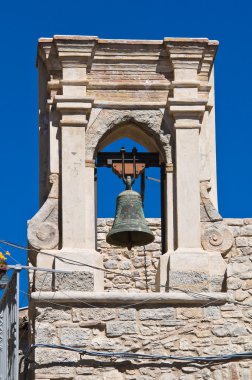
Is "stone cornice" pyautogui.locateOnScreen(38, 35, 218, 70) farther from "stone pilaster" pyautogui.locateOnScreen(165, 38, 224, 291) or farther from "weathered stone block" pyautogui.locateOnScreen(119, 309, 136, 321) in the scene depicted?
"weathered stone block" pyautogui.locateOnScreen(119, 309, 136, 321)

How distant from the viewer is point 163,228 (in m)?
22.8

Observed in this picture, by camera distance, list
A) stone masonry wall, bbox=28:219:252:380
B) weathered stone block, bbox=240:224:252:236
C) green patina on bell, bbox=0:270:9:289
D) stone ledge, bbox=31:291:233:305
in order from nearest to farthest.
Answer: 1. green patina on bell, bbox=0:270:9:289
2. stone masonry wall, bbox=28:219:252:380
3. stone ledge, bbox=31:291:233:305
4. weathered stone block, bbox=240:224:252:236

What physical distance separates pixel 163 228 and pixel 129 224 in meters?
0.52

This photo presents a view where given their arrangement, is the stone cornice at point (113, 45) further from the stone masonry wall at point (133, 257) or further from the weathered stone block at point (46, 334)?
the stone masonry wall at point (133, 257)

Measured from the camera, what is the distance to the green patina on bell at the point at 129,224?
2238cm

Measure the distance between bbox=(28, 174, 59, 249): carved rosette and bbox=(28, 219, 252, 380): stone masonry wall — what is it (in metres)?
0.74

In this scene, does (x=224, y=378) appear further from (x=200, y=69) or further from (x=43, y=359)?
(x=200, y=69)

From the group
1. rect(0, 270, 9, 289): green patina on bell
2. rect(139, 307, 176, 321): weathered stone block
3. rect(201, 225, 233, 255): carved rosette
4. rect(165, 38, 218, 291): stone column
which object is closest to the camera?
rect(0, 270, 9, 289): green patina on bell

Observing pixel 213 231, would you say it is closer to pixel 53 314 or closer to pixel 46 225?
pixel 46 225

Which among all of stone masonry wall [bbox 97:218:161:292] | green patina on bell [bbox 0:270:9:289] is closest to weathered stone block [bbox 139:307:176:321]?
green patina on bell [bbox 0:270:9:289]

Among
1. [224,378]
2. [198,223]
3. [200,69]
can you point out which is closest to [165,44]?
[200,69]

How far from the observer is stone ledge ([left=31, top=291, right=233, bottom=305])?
71.7 ft

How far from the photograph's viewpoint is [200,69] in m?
22.9

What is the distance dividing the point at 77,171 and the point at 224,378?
2.51m
